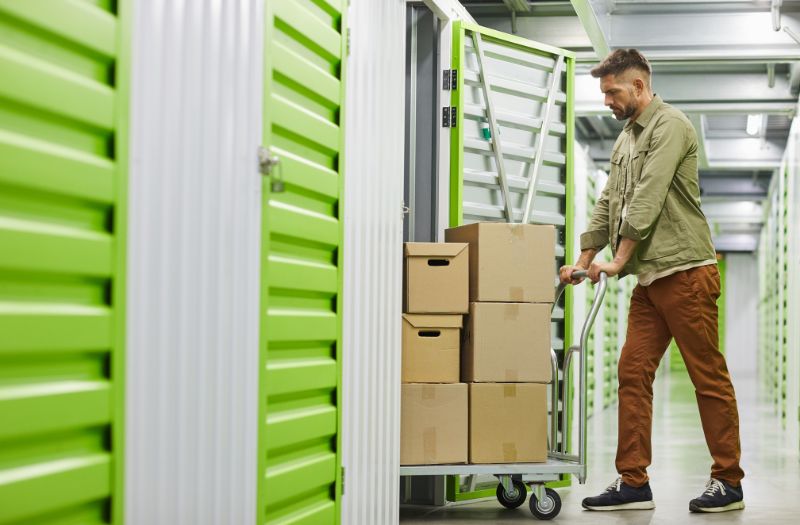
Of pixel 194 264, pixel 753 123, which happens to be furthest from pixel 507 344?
pixel 753 123

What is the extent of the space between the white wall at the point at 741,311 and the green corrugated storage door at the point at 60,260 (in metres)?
22.8

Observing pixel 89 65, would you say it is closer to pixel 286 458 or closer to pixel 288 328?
pixel 288 328

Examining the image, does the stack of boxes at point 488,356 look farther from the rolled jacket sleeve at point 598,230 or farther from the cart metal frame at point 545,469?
the rolled jacket sleeve at point 598,230

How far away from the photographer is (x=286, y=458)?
8.38 feet

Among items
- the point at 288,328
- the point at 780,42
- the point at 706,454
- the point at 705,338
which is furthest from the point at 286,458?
the point at 780,42

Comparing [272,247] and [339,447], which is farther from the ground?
[272,247]

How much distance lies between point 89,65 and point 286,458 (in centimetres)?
118

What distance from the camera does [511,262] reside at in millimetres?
3812

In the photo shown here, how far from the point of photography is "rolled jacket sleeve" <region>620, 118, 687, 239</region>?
151 inches

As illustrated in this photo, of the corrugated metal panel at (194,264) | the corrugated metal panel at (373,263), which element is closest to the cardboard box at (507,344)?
the corrugated metal panel at (373,263)

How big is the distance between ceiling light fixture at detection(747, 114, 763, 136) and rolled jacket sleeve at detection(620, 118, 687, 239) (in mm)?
6563

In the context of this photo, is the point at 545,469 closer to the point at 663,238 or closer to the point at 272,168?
the point at 663,238

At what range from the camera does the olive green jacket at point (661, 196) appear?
12.6 feet

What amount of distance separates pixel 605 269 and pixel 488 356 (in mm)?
607
